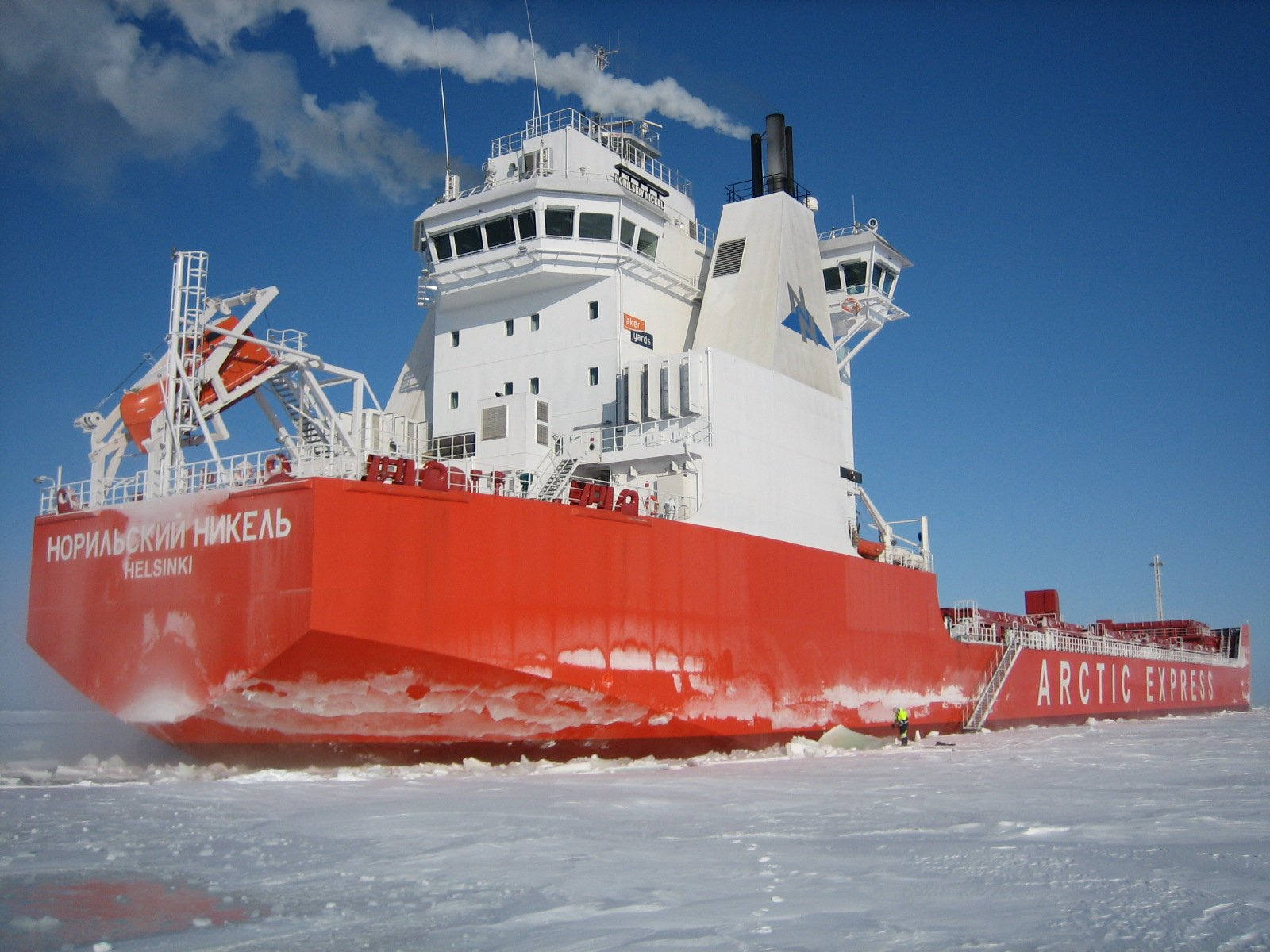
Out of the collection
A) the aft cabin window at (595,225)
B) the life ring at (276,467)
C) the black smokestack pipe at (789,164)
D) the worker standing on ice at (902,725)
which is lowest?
the worker standing on ice at (902,725)

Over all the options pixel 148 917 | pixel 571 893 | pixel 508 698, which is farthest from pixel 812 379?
pixel 148 917

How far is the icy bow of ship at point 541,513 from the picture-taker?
38.4 feet

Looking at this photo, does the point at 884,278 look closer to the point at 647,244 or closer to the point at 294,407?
the point at 647,244

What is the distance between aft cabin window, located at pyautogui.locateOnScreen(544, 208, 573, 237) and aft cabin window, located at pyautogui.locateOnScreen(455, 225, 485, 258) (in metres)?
1.21

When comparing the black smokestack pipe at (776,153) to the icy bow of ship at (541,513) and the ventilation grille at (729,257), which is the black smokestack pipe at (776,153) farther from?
the ventilation grille at (729,257)

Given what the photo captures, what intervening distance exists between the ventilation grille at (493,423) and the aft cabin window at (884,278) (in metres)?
9.84

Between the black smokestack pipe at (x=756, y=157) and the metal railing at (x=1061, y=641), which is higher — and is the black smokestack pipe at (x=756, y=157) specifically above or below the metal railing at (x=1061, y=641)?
above

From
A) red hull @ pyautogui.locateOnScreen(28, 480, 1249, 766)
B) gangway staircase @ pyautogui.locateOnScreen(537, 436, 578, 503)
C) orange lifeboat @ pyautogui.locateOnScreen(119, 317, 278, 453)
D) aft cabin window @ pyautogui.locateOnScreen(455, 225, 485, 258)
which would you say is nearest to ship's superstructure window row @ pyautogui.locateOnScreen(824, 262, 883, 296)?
aft cabin window @ pyautogui.locateOnScreen(455, 225, 485, 258)

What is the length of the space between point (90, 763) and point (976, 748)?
1331 centimetres

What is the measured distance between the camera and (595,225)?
16.9 meters

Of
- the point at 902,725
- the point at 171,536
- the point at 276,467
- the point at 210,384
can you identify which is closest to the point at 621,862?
the point at 276,467

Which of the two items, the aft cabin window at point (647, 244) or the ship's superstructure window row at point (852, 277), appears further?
the ship's superstructure window row at point (852, 277)

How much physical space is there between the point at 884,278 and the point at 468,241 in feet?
30.3

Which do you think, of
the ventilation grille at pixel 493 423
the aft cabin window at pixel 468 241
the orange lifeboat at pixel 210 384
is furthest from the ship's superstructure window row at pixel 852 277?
the orange lifeboat at pixel 210 384
